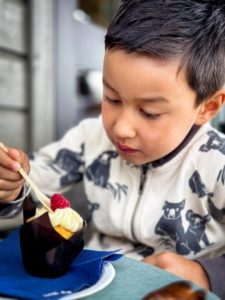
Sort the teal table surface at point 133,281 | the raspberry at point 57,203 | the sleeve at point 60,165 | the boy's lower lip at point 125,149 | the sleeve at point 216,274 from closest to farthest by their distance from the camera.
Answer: the teal table surface at point 133,281 < the raspberry at point 57,203 < the sleeve at point 216,274 < the boy's lower lip at point 125,149 < the sleeve at point 60,165

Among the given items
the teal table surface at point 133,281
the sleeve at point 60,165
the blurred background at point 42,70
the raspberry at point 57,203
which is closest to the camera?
the teal table surface at point 133,281

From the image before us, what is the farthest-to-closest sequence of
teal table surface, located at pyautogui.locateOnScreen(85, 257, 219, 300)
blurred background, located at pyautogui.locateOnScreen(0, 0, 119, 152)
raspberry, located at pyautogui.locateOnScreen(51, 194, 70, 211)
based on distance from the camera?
blurred background, located at pyautogui.locateOnScreen(0, 0, 119, 152)
raspberry, located at pyautogui.locateOnScreen(51, 194, 70, 211)
teal table surface, located at pyautogui.locateOnScreen(85, 257, 219, 300)

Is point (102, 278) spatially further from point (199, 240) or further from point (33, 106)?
point (33, 106)

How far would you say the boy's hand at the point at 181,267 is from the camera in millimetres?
843

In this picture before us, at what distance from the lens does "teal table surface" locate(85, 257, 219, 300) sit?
2.02 feet

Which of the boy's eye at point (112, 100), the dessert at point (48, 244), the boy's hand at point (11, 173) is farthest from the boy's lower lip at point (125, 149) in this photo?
the dessert at point (48, 244)

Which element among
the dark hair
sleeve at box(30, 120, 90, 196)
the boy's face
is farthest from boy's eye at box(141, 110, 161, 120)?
sleeve at box(30, 120, 90, 196)

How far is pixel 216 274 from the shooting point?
0.89 m

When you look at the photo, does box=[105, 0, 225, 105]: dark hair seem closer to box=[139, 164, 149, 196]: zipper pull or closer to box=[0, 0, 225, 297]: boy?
box=[0, 0, 225, 297]: boy

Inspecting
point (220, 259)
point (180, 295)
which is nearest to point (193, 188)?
point (220, 259)

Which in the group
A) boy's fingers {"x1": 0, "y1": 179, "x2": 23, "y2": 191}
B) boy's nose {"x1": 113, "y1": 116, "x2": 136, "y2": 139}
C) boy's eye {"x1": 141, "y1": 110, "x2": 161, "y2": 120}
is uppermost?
boy's eye {"x1": 141, "y1": 110, "x2": 161, "y2": 120}

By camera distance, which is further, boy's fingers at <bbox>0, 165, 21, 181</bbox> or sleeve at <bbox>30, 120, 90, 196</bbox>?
sleeve at <bbox>30, 120, 90, 196</bbox>

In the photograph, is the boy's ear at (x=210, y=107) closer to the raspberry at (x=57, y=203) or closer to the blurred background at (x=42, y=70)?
the raspberry at (x=57, y=203)

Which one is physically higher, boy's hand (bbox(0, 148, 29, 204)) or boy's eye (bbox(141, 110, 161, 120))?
boy's eye (bbox(141, 110, 161, 120))
